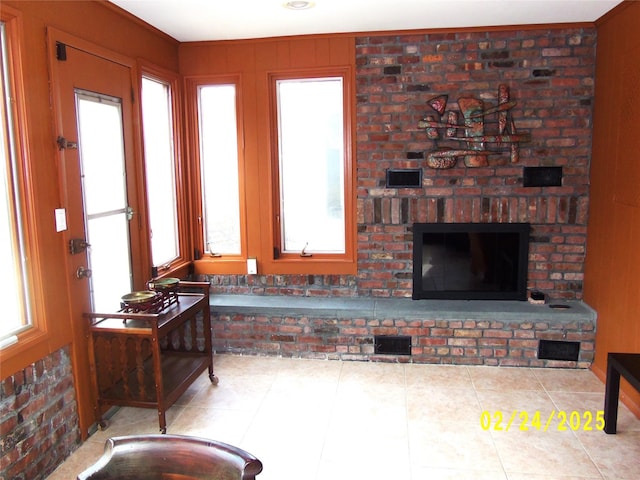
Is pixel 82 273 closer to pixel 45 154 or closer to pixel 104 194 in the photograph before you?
pixel 104 194

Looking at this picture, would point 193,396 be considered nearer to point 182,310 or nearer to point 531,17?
point 182,310

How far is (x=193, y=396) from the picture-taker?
3.34 m

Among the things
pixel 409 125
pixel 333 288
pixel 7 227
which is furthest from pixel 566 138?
pixel 7 227

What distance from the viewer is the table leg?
2.75 m

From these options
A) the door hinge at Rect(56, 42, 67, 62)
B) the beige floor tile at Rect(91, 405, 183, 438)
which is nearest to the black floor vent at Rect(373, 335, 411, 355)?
the beige floor tile at Rect(91, 405, 183, 438)

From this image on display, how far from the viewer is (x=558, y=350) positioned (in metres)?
3.67

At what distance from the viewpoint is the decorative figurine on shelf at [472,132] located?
148 inches

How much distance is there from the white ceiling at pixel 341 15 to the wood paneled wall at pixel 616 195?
27 centimetres

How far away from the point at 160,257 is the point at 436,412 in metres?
2.24

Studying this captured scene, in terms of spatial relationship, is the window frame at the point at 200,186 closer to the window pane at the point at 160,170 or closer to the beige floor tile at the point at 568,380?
the window pane at the point at 160,170

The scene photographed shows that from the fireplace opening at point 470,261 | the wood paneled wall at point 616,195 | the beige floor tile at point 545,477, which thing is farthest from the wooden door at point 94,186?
the wood paneled wall at point 616,195

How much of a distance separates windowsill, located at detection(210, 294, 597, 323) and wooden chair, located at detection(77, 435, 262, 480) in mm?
2458

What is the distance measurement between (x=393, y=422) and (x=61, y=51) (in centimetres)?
271

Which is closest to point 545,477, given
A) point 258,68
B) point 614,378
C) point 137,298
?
point 614,378
